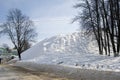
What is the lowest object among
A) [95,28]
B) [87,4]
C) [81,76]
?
[81,76]

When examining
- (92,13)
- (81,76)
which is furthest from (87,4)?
(81,76)

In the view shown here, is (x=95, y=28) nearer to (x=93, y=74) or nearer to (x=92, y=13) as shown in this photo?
(x=92, y=13)

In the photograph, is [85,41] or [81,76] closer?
[81,76]

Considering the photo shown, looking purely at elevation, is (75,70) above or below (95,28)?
below

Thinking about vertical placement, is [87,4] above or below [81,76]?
above

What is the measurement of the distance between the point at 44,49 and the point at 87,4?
16.8 m

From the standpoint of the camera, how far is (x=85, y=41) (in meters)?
57.2

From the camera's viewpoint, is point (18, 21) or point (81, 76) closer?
point (81, 76)

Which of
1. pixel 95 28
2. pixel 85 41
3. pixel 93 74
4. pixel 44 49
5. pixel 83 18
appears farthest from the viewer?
pixel 85 41

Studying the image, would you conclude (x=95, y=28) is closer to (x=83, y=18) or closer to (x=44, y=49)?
(x=83, y=18)

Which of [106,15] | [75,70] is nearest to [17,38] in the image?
[106,15]

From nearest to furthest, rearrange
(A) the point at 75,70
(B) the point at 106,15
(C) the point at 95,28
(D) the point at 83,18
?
(A) the point at 75,70 < (B) the point at 106,15 < (D) the point at 83,18 < (C) the point at 95,28

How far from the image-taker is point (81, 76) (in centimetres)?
2134

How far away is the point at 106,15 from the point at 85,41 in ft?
77.0
